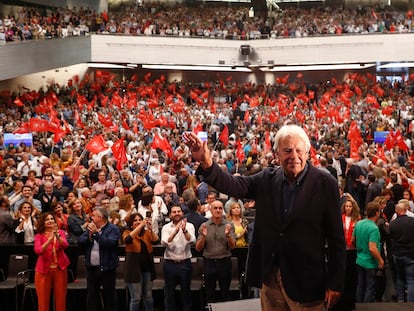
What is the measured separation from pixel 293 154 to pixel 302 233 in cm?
42

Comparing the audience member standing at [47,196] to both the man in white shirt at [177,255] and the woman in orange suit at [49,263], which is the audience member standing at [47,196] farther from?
the man in white shirt at [177,255]

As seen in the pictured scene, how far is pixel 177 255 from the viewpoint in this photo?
6.93 m

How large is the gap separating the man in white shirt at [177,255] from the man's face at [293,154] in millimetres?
3806

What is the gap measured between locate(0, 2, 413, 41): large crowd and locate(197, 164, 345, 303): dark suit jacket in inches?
1071

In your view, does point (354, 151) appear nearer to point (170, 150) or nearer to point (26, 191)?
point (170, 150)

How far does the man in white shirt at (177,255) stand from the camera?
691 centimetres

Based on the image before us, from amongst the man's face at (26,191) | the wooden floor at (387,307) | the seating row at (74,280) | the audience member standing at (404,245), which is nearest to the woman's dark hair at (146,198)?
the seating row at (74,280)

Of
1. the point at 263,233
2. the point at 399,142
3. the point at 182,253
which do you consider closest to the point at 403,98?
the point at 399,142

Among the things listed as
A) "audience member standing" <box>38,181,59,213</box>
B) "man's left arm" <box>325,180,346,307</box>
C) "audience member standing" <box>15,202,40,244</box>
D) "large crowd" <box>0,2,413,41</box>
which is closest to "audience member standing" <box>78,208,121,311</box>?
"audience member standing" <box>15,202,40,244</box>

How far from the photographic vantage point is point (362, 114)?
2375 cm

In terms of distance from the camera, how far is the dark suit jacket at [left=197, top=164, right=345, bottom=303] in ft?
10.3

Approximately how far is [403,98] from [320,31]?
920 cm

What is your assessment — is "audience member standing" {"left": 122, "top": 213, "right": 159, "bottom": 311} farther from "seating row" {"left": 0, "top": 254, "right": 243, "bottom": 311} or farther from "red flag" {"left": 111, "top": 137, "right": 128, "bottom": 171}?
"red flag" {"left": 111, "top": 137, "right": 128, "bottom": 171}

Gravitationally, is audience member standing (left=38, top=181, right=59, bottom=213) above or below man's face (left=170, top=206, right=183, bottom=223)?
above
